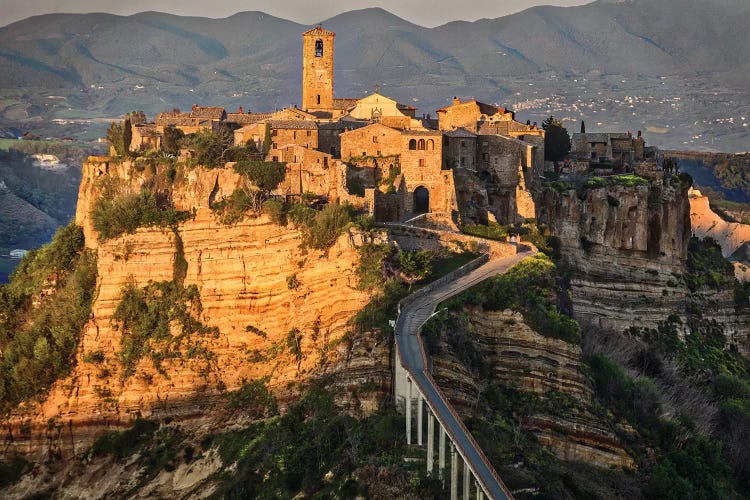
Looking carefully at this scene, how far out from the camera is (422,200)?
156 ft

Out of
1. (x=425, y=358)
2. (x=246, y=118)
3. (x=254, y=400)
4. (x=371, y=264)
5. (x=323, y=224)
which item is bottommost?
(x=254, y=400)

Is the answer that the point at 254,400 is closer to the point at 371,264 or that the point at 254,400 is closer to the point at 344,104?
the point at 371,264

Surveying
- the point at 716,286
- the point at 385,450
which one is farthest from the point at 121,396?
the point at 716,286

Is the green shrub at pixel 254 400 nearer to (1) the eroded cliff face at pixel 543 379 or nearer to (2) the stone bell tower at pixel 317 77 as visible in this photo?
(1) the eroded cliff face at pixel 543 379

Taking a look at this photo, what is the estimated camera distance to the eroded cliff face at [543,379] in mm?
32875

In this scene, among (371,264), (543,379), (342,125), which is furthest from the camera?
(342,125)

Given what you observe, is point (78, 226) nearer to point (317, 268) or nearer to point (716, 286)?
point (317, 268)

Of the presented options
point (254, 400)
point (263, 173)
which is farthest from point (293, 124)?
point (254, 400)

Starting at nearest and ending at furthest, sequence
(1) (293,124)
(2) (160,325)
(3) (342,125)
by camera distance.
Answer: (2) (160,325) < (1) (293,124) < (3) (342,125)

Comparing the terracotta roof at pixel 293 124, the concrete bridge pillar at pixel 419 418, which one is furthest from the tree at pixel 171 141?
the concrete bridge pillar at pixel 419 418

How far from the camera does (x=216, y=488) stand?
114 ft

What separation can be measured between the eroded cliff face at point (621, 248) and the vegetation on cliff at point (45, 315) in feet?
71.6

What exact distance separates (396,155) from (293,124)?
5.26 meters

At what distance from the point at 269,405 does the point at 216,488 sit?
3680 mm
